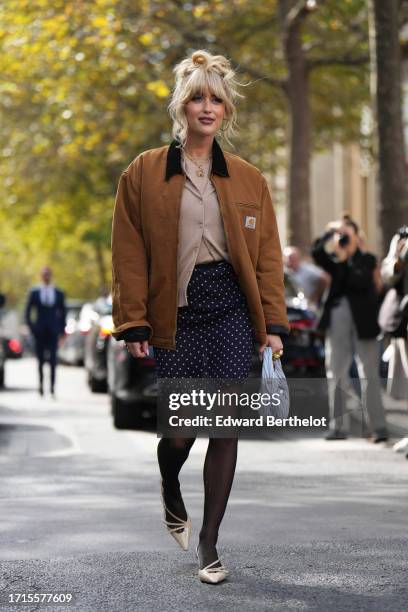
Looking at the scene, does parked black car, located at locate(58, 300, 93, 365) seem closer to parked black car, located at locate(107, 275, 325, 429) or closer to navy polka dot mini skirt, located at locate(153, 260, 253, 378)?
parked black car, located at locate(107, 275, 325, 429)

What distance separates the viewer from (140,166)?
5.80 m

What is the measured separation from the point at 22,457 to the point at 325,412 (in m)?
4.68

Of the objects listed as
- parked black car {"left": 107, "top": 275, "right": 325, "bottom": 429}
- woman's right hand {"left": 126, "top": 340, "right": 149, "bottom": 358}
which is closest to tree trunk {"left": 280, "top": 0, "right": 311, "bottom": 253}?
parked black car {"left": 107, "top": 275, "right": 325, "bottom": 429}

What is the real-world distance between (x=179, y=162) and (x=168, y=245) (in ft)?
1.17

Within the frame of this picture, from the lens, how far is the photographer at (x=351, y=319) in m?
11.6

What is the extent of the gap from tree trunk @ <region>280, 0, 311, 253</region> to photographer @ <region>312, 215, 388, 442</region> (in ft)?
35.0

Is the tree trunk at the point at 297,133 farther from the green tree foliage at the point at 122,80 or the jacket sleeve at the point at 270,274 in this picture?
the jacket sleeve at the point at 270,274

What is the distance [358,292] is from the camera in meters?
11.6

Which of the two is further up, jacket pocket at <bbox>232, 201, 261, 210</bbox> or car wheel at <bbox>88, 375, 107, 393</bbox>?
jacket pocket at <bbox>232, 201, 261, 210</bbox>

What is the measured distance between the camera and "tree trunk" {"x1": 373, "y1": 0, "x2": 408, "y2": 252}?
54.4 ft

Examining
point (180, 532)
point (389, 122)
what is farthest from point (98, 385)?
point (180, 532)

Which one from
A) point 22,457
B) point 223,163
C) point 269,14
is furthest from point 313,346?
point 269,14

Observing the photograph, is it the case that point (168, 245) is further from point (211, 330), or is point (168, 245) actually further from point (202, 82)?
point (202, 82)

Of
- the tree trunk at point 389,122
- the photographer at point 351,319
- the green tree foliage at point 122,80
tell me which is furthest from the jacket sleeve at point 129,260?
the green tree foliage at point 122,80
